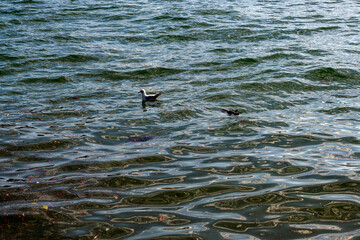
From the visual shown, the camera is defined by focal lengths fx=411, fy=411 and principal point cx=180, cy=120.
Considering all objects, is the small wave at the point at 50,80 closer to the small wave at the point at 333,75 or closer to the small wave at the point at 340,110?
the small wave at the point at 333,75

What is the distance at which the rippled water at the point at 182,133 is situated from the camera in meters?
5.04

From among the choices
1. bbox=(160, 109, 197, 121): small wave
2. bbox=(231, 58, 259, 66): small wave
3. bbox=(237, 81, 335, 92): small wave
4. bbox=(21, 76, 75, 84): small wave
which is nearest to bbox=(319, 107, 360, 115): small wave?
bbox=(237, 81, 335, 92): small wave

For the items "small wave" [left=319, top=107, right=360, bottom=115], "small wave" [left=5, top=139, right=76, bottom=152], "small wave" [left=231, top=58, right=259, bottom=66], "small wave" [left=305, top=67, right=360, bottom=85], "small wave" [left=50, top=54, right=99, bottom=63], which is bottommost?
"small wave" [left=319, top=107, right=360, bottom=115]

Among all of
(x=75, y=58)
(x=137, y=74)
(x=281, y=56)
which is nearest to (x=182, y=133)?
(x=137, y=74)

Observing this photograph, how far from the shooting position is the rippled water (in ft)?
16.5

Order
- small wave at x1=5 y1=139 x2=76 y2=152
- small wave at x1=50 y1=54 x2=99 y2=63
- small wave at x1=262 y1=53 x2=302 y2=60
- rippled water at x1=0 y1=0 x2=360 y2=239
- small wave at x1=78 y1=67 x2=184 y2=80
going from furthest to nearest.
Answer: small wave at x1=50 y1=54 x2=99 y2=63 → small wave at x1=262 y1=53 x2=302 y2=60 → small wave at x1=78 y1=67 x2=184 y2=80 → small wave at x1=5 y1=139 x2=76 y2=152 → rippled water at x1=0 y1=0 x2=360 y2=239

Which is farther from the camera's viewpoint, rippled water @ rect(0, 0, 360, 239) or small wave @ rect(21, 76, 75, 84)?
small wave @ rect(21, 76, 75, 84)

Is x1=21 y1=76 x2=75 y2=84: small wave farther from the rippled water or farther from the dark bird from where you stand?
the dark bird

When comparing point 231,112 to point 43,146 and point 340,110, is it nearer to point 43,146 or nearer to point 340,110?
point 340,110

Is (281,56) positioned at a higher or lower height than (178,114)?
higher

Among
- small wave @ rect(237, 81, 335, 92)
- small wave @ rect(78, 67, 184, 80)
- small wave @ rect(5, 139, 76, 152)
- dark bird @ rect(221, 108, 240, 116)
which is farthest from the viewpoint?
small wave @ rect(78, 67, 184, 80)

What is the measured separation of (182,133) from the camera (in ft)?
27.3

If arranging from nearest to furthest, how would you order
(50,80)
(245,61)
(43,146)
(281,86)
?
(43,146) → (281,86) → (50,80) → (245,61)

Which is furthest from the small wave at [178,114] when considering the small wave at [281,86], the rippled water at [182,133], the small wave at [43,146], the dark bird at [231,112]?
the small wave at [281,86]
